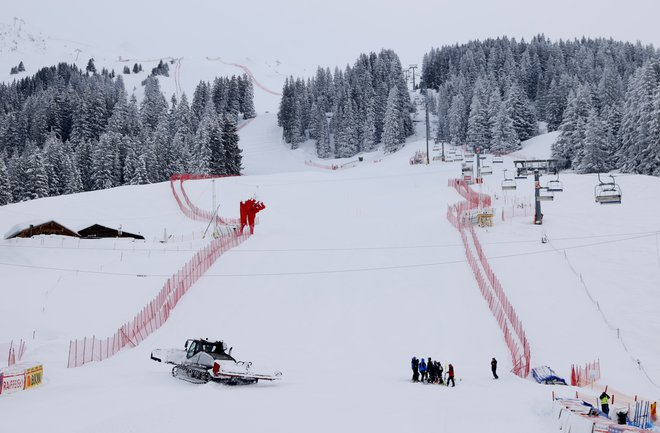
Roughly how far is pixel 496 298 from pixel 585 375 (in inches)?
302

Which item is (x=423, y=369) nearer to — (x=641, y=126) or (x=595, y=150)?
(x=641, y=126)

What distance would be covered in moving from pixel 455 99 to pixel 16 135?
8817 centimetres

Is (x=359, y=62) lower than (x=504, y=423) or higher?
higher

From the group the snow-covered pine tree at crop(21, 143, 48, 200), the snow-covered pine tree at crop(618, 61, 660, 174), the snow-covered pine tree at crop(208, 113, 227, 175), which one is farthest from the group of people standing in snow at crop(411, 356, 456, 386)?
the snow-covered pine tree at crop(21, 143, 48, 200)

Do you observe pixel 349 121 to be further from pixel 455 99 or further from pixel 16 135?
pixel 16 135

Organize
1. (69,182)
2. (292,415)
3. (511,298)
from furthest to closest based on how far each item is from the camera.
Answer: (69,182) → (511,298) → (292,415)

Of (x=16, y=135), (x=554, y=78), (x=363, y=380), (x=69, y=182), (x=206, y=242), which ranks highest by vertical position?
(x=554, y=78)

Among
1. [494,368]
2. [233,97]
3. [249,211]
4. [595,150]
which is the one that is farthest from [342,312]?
[233,97]

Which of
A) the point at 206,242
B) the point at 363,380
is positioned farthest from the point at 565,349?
the point at 206,242

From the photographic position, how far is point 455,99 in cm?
11675

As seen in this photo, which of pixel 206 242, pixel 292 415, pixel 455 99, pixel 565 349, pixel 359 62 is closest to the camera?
pixel 292 415

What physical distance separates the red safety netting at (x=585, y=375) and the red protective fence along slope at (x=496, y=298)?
1625 mm

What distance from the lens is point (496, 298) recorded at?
95.5ft

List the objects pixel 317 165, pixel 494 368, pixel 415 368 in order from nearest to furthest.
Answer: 1. pixel 415 368
2. pixel 494 368
3. pixel 317 165
